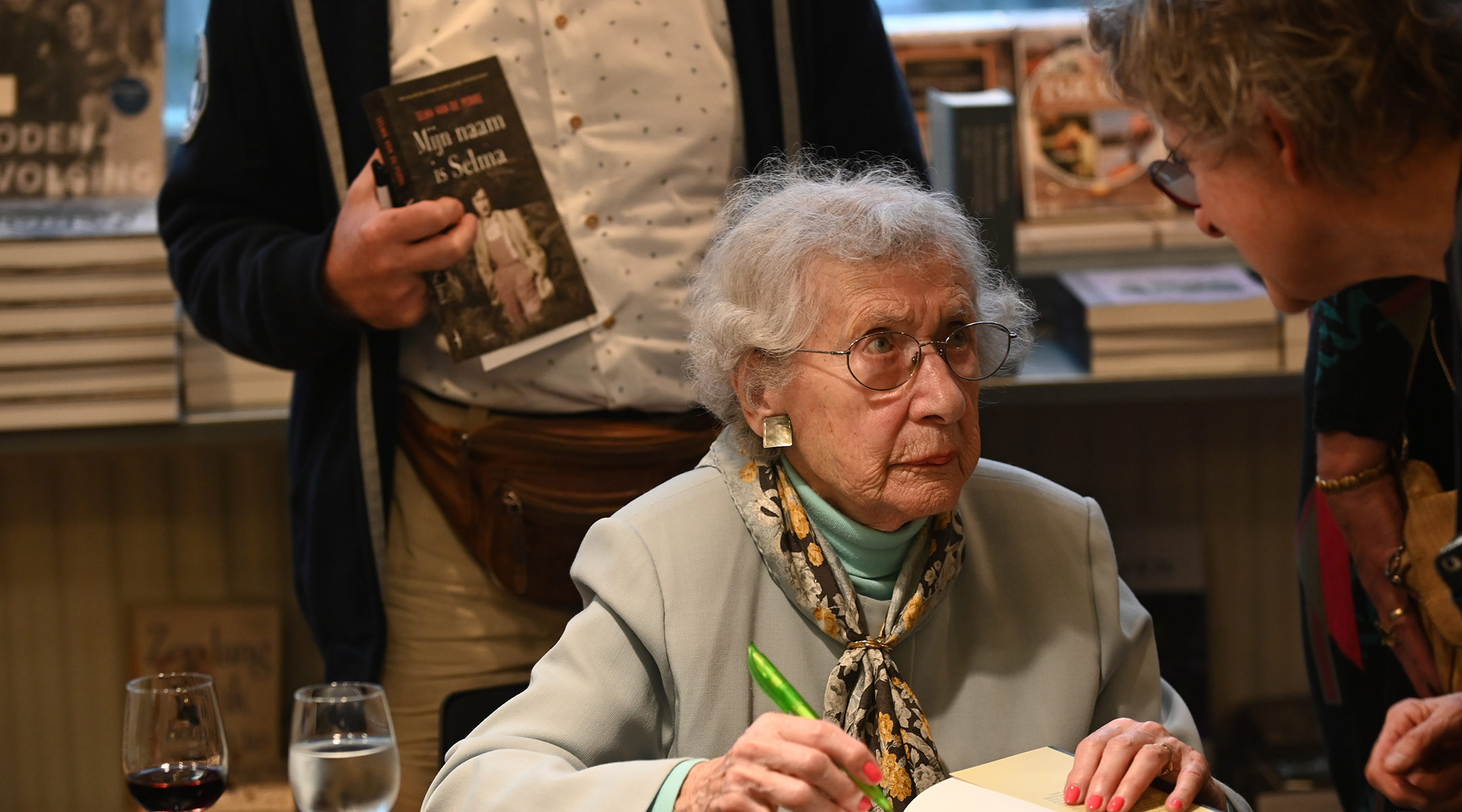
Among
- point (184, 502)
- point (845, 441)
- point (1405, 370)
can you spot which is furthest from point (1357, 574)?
point (184, 502)

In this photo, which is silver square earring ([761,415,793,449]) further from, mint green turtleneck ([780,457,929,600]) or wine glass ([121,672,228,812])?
wine glass ([121,672,228,812])

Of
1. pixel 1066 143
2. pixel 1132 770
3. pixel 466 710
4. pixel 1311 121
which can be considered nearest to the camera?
pixel 1311 121

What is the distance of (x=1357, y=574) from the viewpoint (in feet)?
5.29

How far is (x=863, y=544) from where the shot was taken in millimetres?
1449

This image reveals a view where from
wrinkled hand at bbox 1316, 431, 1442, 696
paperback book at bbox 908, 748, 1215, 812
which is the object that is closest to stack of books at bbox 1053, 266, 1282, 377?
wrinkled hand at bbox 1316, 431, 1442, 696

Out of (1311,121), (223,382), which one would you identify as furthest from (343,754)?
(223,382)

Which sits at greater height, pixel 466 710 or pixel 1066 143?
pixel 1066 143

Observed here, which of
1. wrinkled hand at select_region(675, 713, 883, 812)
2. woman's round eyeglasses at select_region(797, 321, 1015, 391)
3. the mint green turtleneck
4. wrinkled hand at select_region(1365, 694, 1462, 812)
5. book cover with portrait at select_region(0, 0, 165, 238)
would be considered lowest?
wrinkled hand at select_region(1365, 694, 1462, 812)

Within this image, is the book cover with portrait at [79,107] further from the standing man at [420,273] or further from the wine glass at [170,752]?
the wine glass at [170,752]

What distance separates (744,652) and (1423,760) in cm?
64

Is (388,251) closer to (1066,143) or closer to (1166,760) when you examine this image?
(1166,760)

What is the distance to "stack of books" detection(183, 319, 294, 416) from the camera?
2502 mm

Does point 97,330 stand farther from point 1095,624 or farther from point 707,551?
point 1095,624

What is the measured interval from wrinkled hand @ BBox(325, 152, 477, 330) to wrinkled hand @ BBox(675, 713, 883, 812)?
0.76 m
